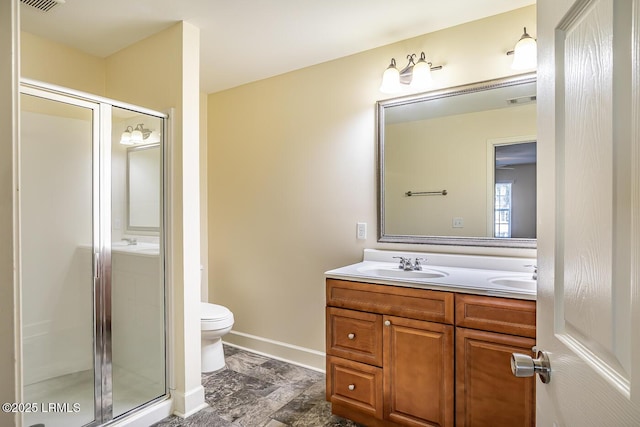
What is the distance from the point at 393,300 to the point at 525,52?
58.9 inches

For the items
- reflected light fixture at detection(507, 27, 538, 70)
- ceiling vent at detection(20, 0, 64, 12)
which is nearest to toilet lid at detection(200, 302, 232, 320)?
ceiling vent at detection(20, 0, 64, 12)

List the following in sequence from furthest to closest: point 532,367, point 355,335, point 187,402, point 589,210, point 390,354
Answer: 1. point 187,402
2. point 355,335
3. point 390,354
4. point 532,367
5. point 589,210

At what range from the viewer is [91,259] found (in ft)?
6.51

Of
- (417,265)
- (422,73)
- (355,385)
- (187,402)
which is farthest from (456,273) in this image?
(187,402)

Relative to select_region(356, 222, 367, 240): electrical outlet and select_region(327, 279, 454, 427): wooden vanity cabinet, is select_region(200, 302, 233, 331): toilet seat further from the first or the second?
select_region(356, 222, 367, 240): electrical outlet

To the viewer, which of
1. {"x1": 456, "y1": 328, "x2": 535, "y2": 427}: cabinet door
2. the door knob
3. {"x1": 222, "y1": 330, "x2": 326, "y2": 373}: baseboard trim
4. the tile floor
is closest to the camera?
the door knob

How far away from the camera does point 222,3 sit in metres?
1.92

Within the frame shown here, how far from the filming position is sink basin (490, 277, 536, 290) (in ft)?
5.78

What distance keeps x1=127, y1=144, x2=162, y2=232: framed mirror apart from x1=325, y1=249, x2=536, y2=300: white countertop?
3.91 feet

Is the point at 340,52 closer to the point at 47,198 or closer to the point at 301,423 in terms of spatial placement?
the point at 47,198

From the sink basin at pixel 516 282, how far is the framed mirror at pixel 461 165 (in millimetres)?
242

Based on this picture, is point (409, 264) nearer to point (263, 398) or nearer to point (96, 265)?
point (263, 398)

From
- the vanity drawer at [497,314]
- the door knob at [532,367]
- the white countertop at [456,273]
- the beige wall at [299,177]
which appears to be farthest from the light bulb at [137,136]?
the door knob at [532,367]

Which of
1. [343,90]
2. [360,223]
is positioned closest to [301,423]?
[360,223]
